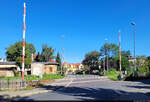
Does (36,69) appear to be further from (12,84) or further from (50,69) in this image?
(12,84)

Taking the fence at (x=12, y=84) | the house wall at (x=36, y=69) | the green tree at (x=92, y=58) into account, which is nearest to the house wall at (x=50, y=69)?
the house wall at (x=36, y=69)

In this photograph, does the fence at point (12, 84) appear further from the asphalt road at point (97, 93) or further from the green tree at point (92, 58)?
the green tree at point (92, 58)

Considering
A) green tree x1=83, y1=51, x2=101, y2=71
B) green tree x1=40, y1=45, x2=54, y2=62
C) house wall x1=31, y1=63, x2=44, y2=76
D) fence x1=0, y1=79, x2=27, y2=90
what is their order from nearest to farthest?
fence x1=0, y1=79, x2=27, y2=90 → house wall x1=31, y1=63, x2=44, y2=76 → green tree x1=83, y1=51, x2=101, y2=71 → green tree x1=40, y1=45, x2=54, y2=62

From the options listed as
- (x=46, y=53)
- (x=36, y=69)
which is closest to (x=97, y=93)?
(x=36, y=69)

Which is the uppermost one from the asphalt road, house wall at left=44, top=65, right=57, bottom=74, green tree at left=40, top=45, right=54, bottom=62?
green tree at left=40, top=45, right=54, bottom=62

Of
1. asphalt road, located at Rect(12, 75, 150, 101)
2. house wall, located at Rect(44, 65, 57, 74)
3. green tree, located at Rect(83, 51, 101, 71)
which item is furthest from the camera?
green tree, located at Rect(83, 51, 101, 71)

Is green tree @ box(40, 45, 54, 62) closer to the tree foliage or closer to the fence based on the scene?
the tree foliage

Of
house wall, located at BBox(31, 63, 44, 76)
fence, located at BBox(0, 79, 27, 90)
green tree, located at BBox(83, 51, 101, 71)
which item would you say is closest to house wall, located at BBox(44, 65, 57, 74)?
house wall, located at BBox(31, 63, 44, 76)

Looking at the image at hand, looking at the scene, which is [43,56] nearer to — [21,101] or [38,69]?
[38,69]

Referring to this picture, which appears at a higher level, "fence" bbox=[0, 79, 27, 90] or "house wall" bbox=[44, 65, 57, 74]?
"fence" bbox=[0, 79, 27, 90]

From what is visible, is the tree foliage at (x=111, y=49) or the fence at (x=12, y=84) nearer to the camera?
the fence at (x=12, y=84)

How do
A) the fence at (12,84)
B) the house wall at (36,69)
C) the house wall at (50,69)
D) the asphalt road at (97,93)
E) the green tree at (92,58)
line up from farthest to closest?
1. the green tree at (92,58)
2. the house wall at (50,69)
3. the house wall at (36,69)
4. the fence at (12,84)
5. the asphalt road at (97,93)

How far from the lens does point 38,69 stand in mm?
35812

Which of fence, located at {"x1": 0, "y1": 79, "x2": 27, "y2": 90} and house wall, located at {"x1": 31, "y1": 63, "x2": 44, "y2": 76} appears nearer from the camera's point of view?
fence, located at {"x1": 0, "y1": 79, "x2": 27, "y2": 90}
